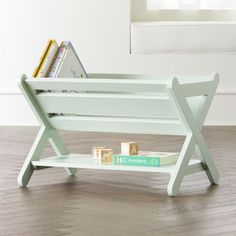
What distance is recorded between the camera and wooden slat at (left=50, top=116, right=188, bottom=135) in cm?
316

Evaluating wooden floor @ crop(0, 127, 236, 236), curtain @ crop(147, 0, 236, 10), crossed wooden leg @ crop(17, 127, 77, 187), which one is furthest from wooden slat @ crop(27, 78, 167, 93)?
curtain @ crop(147, 0, 236, 10)

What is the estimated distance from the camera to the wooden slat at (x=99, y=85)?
9.96 ft

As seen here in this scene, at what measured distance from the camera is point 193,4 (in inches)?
235

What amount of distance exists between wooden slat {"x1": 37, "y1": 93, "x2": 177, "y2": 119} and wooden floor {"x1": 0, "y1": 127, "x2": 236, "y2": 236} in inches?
12.4

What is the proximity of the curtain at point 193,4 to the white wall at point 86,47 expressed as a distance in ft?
1.18

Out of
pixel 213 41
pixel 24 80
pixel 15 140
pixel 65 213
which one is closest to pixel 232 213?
pixel 65 213

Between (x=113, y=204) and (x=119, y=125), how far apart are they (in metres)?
0.44

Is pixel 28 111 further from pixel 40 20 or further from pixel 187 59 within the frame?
pixel 187 59

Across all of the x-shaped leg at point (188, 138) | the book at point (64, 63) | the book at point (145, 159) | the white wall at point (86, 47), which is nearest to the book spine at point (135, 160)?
the book at point (145, 159)

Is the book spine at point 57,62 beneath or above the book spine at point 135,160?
above

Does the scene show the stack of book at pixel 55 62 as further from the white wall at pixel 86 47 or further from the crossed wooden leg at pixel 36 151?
the white wall at pixel 86 47

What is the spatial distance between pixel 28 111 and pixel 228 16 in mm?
1714

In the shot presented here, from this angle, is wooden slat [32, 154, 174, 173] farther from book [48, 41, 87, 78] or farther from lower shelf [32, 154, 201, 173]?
book [48, 41, 87, 78]

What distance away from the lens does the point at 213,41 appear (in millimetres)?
5676
